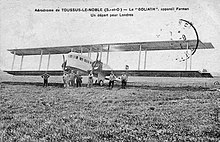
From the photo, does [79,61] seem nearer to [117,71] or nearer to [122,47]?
[122,47]

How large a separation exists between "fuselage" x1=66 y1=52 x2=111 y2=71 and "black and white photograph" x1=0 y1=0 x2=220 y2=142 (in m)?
0.10

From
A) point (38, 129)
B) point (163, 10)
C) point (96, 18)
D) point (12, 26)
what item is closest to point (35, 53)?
point (12, 26)

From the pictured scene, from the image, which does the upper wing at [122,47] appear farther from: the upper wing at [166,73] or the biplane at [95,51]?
the upper wing at [166,73]

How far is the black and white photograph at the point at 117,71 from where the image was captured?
17.6 feet

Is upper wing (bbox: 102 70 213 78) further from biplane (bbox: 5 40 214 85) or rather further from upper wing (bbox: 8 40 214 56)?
upper wing (bbox: 8 40 214 56)

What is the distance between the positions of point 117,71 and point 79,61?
16.7ft

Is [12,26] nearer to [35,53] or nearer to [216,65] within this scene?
[216,65]

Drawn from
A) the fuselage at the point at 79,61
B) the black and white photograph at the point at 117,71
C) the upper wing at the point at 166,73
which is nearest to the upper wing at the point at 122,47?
the black and white photograph at the point at 117,71

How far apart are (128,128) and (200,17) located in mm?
8953

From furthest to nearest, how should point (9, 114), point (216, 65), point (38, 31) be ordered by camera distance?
point (38, 31) < point (216, 65) < point (9, 114)

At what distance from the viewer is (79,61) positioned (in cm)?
2320

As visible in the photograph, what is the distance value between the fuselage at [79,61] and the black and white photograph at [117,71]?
100 millimetres

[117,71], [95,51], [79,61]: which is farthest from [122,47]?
[79,61]

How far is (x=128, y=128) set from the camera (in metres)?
5.56
